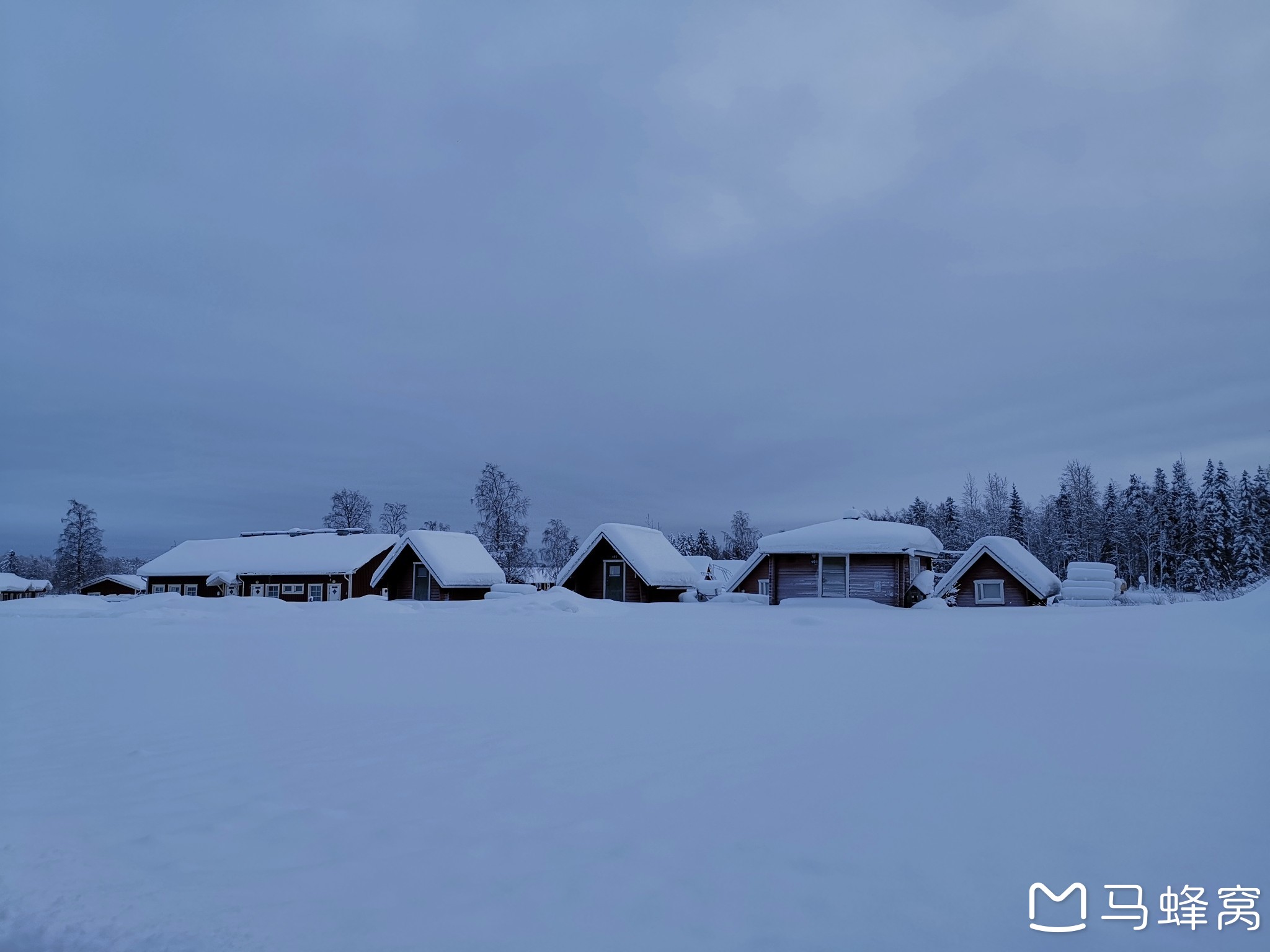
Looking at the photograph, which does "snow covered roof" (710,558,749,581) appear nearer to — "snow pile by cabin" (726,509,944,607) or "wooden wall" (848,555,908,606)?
"snow pile by cabin" (726,509,944,607)

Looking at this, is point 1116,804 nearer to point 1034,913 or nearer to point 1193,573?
point 1034,913

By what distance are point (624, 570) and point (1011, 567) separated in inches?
656

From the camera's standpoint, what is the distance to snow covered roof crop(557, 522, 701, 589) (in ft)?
109

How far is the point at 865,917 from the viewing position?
3.35 m

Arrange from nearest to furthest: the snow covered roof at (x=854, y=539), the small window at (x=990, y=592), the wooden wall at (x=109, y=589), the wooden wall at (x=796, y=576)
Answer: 1. the snow covered roof at (x=854, y=539)
2. the wooden wall at (x=796, y=576)
3. the small window at (x=990, y=592)
4. the wooden wall at (x=109, y=589)

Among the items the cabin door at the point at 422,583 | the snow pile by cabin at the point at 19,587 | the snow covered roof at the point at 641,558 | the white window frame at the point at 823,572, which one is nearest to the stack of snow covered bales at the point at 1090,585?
the white window frame at the point at 823,572

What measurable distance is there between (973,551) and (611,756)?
29980 mm

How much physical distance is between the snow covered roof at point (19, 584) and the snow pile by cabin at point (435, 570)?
191 ft

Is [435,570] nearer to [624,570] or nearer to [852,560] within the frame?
[624,570]

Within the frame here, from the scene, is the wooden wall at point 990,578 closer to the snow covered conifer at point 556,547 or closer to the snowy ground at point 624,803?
the snowy ground at point 624,803

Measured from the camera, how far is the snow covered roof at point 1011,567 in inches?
1190

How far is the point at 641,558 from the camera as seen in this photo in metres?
33.5

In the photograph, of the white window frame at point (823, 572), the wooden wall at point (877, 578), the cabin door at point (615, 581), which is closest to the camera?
the wooden wall at point (877, 578)

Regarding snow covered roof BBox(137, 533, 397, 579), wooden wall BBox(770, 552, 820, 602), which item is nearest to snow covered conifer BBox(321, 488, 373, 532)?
snow covered roof BBox(137, 533, 397, 579)
